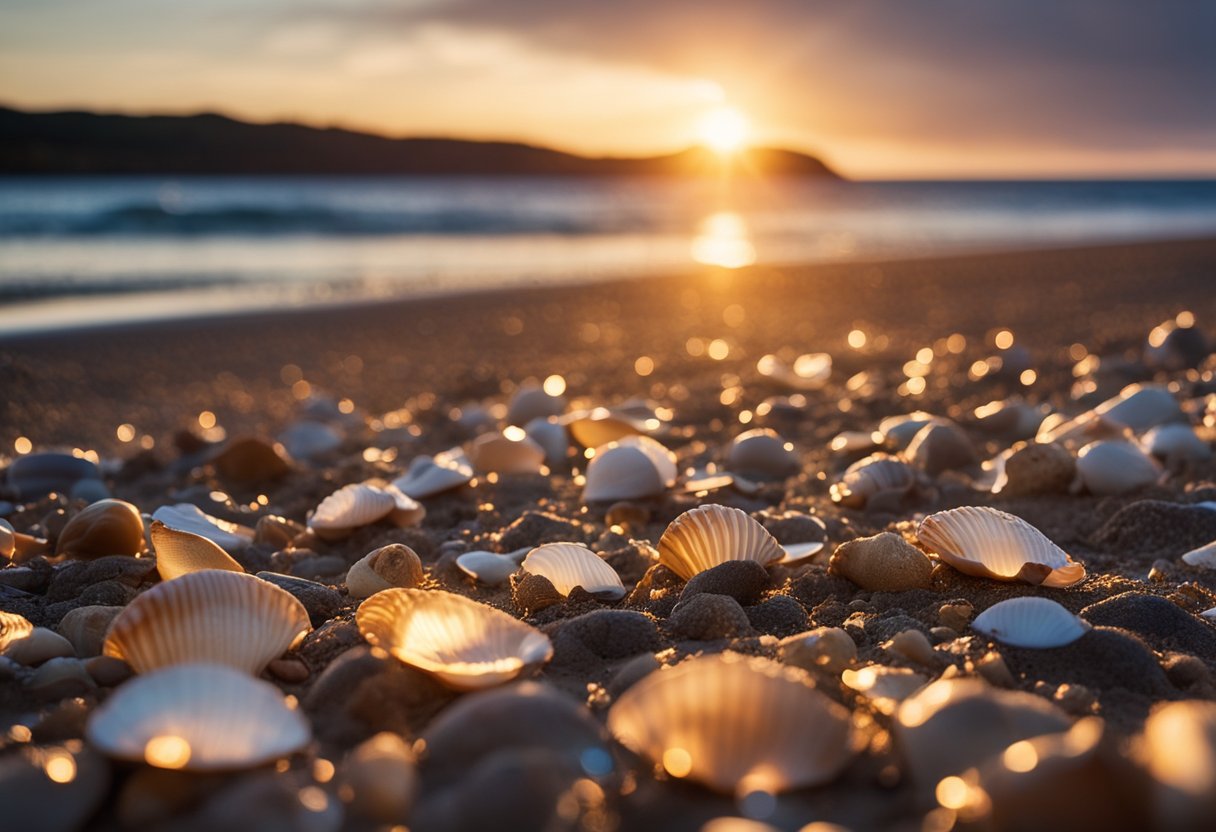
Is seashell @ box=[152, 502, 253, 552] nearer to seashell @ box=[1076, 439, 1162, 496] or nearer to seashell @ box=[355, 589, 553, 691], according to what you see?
seashell @ box=[355, 589, 553, 691]

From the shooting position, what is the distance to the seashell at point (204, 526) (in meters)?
2.47

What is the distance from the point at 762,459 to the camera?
10.5ft

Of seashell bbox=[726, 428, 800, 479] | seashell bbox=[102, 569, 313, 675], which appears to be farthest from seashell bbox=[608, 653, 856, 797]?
seashell bbox=[726, 428, 800, 479]

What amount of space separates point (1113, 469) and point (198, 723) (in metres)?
2.39

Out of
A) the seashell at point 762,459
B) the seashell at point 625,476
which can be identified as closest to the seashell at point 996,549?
the seashell at point 625,476

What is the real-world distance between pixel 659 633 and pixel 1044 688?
619mm

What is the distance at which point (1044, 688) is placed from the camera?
1.52 meters

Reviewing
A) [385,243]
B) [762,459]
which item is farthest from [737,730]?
[385,243]

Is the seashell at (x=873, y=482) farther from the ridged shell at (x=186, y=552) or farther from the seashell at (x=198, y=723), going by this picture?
the seashell at (x=198, y=723)

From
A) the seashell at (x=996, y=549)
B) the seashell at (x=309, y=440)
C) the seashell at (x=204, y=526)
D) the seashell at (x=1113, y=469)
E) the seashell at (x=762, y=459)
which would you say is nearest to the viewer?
the seashell at (x=996, y=549)

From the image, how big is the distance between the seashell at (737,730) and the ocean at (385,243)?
7.69 m

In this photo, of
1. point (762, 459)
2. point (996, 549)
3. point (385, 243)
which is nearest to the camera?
point (996, 549)

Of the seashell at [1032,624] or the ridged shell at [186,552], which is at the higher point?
the seashell at [1032,624]

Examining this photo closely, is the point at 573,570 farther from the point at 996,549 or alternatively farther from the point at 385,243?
the point at 385,243
